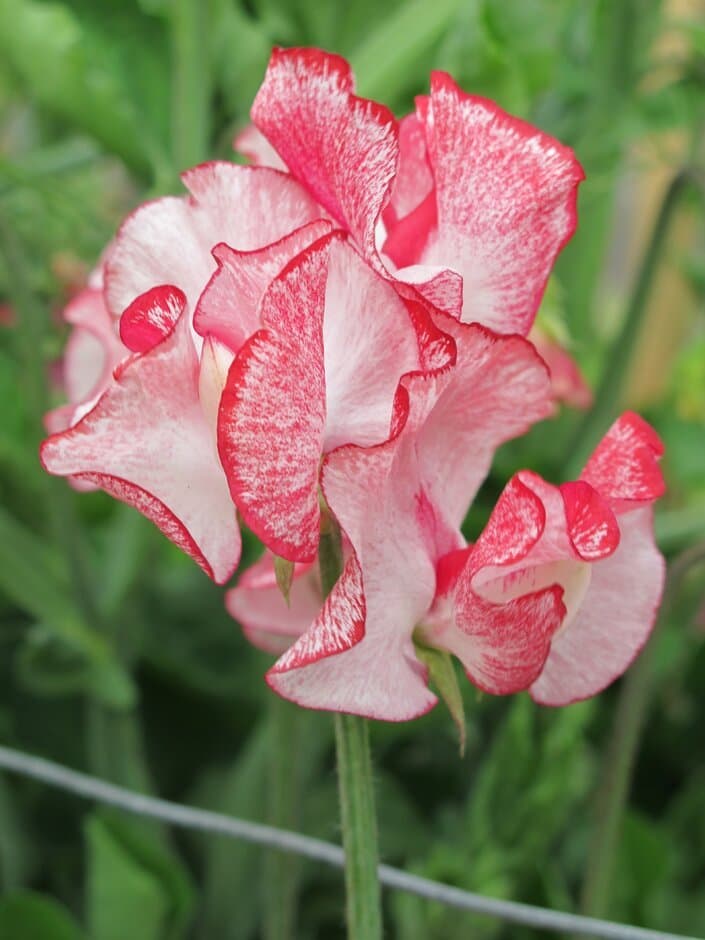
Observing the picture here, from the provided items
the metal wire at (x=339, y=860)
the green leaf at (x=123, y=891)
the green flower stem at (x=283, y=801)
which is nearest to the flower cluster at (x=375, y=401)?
the metal wire at (x=339, y=860)

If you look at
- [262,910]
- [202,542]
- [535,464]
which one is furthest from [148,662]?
[202,542]

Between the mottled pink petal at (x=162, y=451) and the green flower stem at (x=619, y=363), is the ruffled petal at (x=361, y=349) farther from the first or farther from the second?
the green flower stem at (x=619, y=363)

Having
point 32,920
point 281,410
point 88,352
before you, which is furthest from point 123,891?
point 281,410

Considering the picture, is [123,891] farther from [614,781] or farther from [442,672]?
[442,672]

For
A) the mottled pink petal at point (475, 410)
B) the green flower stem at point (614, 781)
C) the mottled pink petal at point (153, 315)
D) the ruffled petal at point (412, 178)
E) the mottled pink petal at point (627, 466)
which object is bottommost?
the green flower stem at point (614, 781)

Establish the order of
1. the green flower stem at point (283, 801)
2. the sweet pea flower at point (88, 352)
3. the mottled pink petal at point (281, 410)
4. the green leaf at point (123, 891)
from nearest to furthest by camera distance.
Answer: the mottled pink petal at point (281, 410) < the sweet pea flower at point (88, 352) < the green flower stem at point (283, 801) < the green leaf at point (123, 891)

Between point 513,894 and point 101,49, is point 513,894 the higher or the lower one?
the lower one

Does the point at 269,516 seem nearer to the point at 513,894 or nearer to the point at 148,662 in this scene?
the point at 513,894
